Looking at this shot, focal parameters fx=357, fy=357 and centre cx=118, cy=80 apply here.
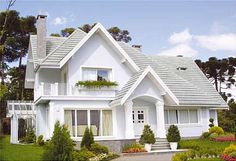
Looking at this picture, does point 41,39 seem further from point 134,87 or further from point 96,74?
point 134,87

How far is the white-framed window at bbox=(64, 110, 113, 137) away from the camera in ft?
84.8

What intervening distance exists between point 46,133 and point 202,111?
13.5m

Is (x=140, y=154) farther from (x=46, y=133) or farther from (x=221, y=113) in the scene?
(x=221, y=113)

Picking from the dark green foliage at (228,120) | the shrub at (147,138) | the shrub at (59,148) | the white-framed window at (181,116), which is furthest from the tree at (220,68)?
the shrub at (59,148)

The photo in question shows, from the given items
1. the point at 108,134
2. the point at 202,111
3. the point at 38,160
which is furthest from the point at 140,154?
the point at 202,111

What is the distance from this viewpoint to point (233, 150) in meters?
18.7

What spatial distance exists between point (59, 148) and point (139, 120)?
44.3ft

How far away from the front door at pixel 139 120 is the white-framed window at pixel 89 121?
2.29m

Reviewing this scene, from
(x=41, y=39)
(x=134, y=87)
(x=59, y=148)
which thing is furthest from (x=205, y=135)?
(x=59, y=148)

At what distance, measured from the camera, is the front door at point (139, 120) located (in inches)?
1110

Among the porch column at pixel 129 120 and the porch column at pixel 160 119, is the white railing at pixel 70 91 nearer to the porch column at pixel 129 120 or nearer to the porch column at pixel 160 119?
the porch column at pixel 129 120

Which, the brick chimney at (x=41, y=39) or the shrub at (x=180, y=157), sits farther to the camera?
the brick chimney at (x=41, y=39)

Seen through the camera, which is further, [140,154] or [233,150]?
[140,154]

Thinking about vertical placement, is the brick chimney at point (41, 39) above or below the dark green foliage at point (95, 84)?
above
